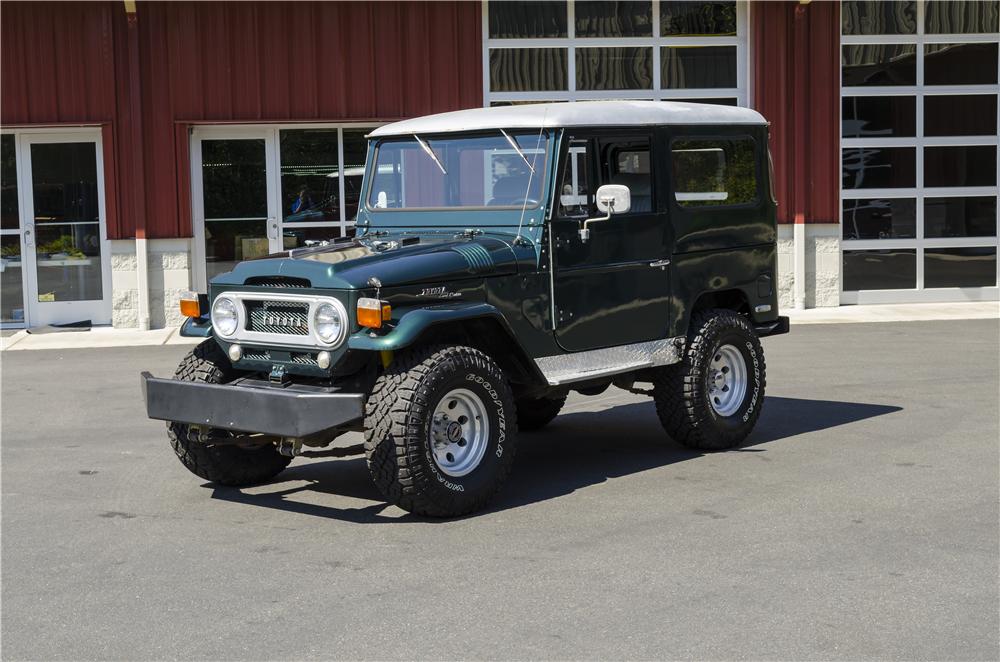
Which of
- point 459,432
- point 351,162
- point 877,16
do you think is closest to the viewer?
point 459,432

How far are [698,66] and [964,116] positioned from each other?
3.74 meters

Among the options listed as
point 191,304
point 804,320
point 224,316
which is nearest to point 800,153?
point 804,320

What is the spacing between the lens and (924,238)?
17.9 metres

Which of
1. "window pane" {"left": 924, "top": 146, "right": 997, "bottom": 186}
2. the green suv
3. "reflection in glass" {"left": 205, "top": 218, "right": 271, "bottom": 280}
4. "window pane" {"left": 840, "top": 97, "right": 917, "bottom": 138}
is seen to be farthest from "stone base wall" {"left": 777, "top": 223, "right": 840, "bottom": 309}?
the green suv

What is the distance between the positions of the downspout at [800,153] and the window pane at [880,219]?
88cm

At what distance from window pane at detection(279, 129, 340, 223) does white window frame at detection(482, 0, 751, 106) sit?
7.11ft

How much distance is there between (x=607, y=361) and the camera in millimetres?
7875

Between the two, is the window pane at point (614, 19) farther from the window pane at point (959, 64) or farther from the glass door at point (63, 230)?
the glass door at point (63, 230)

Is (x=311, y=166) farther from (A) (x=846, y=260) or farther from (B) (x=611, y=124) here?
(B) (x=611, y=124)

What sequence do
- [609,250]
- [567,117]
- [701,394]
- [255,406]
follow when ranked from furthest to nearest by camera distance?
[701,394]
[609,250]
[567,117]
[255,406]

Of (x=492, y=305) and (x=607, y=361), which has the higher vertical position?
(x=492, y=305)

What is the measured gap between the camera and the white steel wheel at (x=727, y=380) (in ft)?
28.2

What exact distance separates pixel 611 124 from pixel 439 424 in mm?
2211

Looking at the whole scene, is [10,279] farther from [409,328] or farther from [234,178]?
[409,328]
